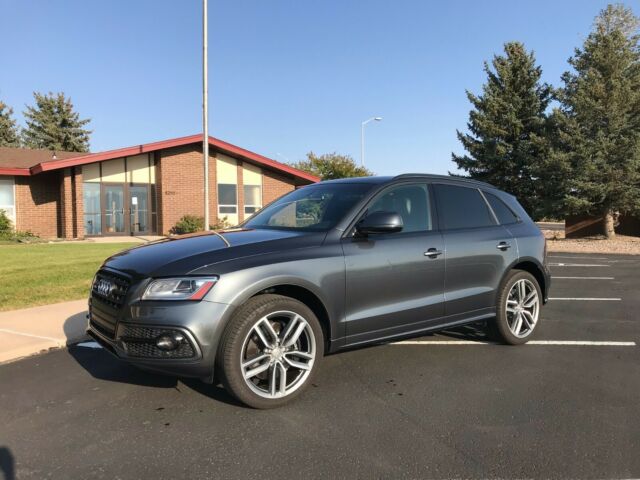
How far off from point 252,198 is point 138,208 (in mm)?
5121

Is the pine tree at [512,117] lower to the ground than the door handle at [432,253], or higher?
higher

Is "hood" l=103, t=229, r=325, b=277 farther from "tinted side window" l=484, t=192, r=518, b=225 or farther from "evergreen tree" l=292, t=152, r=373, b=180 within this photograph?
"evergreen tree" l=292, t=152, r=373, b=180

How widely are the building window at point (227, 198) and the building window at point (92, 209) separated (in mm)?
5018

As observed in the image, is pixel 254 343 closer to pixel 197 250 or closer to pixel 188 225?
pixel 197 250

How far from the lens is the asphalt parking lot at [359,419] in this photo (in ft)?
9.55

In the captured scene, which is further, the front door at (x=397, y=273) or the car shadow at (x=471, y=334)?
the car shadow at (x=471, y=334)

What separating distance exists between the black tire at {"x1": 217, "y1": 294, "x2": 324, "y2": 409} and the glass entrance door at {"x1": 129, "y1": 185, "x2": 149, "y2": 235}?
63.9ft

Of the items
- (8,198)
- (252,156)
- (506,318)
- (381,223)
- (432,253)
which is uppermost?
(252,156)

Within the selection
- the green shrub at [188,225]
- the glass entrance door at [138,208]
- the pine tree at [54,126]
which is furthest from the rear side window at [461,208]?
the pine tree at [54,126]

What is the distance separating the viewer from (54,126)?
5309 centimetres

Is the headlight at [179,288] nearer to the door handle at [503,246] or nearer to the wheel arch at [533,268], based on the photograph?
the door handle at [503,246]

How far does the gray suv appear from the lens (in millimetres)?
3412

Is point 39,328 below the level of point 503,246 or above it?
below

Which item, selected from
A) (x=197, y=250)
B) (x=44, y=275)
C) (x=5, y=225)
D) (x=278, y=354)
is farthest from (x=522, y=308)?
(x=5, y=225)
